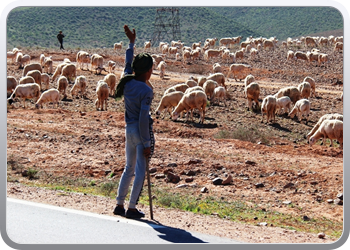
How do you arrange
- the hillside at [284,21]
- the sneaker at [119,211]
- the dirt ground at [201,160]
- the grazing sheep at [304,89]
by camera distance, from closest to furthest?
the sneaker at [119,211] → the dirt ground at [201,160] → the grazing sheep at [304,89] → the hillside at [284,21]

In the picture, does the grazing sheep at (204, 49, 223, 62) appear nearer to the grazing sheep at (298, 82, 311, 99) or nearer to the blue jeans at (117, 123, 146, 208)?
the grazing sheep at (298, 82, 311, 99)

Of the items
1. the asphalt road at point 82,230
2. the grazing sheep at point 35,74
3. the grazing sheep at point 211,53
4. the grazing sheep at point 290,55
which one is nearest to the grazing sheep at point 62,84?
the grazing sheep at point 35,74

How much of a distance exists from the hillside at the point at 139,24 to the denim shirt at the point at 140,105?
26.8 metres

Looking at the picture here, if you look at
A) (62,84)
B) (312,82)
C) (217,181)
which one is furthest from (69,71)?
(217,181)

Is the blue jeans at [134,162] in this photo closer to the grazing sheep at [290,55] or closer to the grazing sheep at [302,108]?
the grazing sheep at [302,108]

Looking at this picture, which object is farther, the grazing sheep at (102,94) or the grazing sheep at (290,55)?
the grazing sheep at (290,55)

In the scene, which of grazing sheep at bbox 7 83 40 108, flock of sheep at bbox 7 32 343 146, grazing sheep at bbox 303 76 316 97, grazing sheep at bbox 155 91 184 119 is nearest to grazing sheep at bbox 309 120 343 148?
flock of sheep at bbox 7 32 343 146

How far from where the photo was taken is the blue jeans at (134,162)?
250 inches

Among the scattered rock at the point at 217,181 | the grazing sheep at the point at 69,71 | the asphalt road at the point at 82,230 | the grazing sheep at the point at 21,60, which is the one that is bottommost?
the scattered rock at the point at 217,181

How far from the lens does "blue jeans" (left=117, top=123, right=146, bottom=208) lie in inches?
250

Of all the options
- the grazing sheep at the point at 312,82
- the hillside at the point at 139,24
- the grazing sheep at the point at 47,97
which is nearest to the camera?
the grazing sheep at the point at 47,97

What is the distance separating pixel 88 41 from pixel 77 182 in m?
33.8

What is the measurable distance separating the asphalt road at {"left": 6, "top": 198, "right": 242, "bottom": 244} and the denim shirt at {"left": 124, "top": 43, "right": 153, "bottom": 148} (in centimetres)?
103

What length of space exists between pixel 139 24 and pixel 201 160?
38.7m
